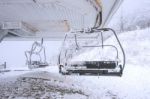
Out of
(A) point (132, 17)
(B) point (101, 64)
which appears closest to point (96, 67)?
(B) point (101, 64)

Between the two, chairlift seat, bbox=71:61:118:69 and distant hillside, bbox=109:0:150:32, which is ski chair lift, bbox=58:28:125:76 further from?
distant hillside, bbox=109:0:150:32

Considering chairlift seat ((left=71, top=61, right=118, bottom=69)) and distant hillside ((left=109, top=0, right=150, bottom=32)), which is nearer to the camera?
chairlift seat ((left=71, top=61, right=118, bottom=69))

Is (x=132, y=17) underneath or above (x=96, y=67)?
above

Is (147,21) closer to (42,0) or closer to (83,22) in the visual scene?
(83,22)

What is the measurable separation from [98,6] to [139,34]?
2226cm

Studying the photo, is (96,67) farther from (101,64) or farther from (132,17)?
(132,17)

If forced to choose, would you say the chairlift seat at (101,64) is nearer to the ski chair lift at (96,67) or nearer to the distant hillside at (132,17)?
the ski chair lift at (96,67)

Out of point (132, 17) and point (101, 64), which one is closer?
point (101, 64)

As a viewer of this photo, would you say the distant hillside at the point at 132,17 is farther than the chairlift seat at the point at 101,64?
Yes

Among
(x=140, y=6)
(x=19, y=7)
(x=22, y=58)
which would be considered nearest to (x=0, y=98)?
(x=19, y=7)

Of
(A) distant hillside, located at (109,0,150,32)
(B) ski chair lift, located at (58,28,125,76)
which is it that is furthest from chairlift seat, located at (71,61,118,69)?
(A) distant hillside, located at (109,0,150,32)

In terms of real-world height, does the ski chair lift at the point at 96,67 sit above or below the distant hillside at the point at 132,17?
below

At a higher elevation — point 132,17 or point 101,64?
point 132,17

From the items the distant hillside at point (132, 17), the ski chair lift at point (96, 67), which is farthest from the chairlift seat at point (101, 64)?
the distant hillside at point (132, 17)
